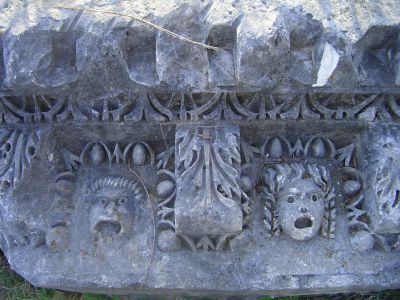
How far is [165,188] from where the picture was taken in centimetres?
214

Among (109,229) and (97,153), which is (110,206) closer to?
(109,229)

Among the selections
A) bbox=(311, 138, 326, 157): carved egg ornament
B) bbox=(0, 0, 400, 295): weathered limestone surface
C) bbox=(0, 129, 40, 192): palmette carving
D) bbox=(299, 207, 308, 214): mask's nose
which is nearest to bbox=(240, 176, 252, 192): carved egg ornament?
bbox=(0, 0, 400, 295): weathered limestone surface

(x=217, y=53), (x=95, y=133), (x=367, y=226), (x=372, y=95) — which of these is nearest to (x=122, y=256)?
(x=95, y=133)

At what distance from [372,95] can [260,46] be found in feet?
2.08

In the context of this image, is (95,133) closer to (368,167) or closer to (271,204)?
(271,204)

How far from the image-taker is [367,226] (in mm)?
2104

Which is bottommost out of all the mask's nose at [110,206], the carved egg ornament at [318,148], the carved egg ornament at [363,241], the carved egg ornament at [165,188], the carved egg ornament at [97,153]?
the carved egg ornament at [363,241]

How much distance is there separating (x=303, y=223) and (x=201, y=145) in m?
0.63

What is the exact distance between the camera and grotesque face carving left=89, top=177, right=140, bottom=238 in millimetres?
2102

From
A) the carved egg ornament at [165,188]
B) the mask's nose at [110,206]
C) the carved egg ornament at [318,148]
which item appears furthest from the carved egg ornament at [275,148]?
the mask's nose at [110,206]

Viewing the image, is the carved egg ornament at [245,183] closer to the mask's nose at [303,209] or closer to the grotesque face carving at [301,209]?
the grotesque face carving at [301,209]

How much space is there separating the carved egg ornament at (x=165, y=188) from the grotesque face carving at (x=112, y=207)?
13 centimetres

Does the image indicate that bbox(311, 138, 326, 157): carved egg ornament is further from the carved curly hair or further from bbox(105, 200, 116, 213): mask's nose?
bbox(105, 200, 116, 213): mask's nose

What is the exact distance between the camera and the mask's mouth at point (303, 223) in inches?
81.8
